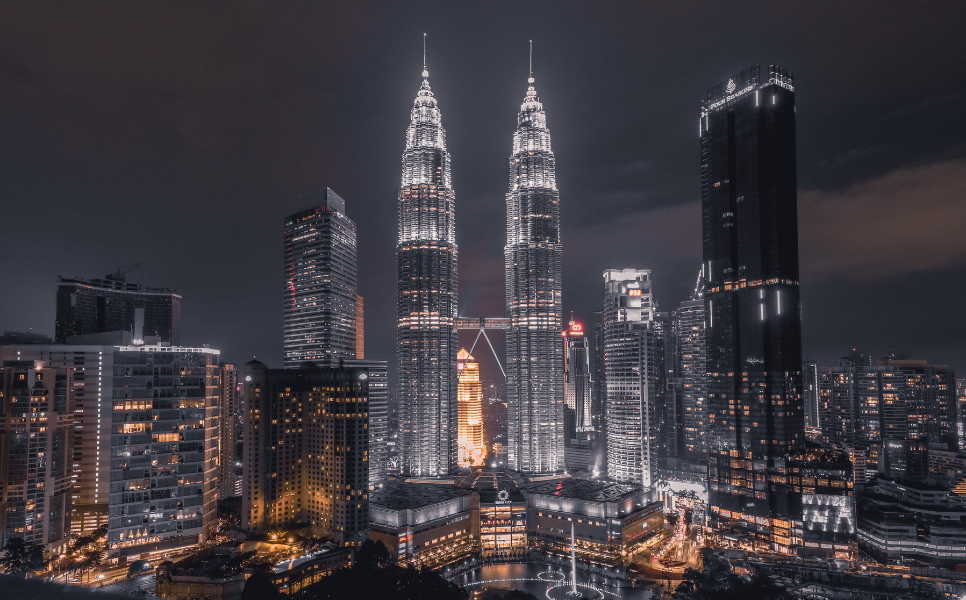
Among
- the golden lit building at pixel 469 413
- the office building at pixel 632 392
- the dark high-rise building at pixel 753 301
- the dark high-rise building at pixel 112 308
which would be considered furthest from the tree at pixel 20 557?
the office building at pixel 632 392

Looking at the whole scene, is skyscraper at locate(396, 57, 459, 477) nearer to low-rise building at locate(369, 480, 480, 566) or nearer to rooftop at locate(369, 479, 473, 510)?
rooftop at locate(369, 479, 473, 510)

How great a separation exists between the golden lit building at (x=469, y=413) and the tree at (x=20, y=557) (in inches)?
3007

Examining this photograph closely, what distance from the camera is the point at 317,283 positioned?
104375mm

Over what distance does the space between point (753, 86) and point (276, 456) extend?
78675 millimetres

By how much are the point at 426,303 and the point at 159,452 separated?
52413mm

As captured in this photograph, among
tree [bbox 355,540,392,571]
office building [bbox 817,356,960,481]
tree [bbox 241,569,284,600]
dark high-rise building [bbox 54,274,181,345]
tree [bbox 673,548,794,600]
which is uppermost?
dark high-rise building [bbox 54,274,181,345]

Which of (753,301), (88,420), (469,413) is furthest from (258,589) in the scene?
(469,413)

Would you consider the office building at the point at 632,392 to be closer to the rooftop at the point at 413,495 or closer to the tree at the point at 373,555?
the rooftop at the point at 413,495

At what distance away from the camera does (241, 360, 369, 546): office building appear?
6384cm

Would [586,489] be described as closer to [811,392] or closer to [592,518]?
[592,518]

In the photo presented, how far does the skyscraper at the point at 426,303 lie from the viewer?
98188 mm

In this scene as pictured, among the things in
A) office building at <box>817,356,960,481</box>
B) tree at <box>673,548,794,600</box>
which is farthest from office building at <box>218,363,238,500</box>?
office building at <box>817,356,960,481</box>

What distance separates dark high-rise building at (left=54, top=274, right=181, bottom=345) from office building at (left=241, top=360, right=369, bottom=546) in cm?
3753

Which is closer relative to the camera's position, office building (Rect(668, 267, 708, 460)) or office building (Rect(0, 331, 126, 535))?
office building (Rect(0, 331, 126, 535))
